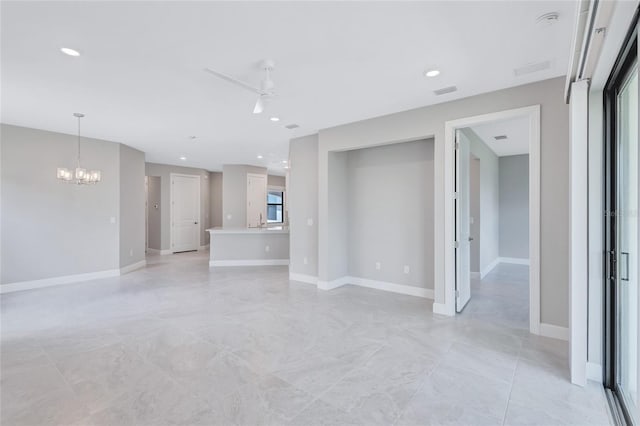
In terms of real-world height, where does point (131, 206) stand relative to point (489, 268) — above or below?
above

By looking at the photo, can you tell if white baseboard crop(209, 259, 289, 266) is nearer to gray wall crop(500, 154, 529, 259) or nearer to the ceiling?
the ceiling

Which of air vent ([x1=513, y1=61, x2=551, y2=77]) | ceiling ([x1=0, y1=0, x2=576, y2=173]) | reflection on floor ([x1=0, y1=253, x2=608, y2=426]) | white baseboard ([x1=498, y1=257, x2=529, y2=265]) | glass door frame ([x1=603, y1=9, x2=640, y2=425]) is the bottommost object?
reflection on floor ([x1=0, y1=253, x2=608, y2=426])

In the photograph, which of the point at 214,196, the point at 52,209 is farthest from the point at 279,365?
the point at 214,196

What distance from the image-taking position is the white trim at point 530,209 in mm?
3283

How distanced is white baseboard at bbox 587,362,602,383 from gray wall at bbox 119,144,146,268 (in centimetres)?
746

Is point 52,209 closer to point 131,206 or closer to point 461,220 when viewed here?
point 131,206

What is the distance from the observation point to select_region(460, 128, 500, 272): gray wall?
6066 mm

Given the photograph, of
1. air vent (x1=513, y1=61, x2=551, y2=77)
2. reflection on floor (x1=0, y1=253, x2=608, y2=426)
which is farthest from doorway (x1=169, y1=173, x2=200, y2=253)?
air vent (x1=513, y1=61, x2=551, y2=77)

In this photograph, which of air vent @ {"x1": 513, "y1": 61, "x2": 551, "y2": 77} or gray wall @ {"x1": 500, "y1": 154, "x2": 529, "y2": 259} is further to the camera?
gray wall @ {"x1": 500, "y1": 154, "x2": 529, "y2": 259}

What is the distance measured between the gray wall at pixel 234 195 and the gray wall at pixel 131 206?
7.78ft

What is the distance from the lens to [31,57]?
8.95ft

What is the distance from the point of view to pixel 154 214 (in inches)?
383

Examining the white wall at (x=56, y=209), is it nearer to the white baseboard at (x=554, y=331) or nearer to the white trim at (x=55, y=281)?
the white trim at (x=55, y=281)

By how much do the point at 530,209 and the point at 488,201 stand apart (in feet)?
12.2
